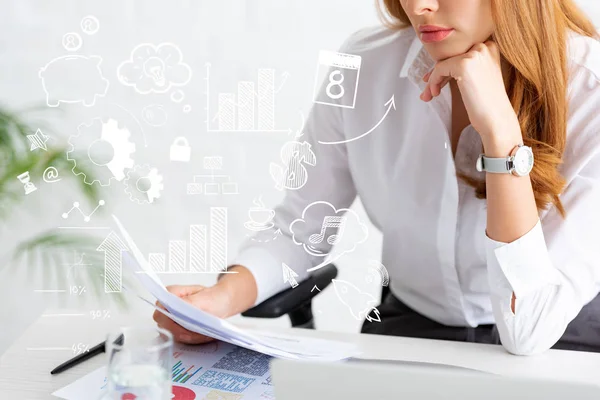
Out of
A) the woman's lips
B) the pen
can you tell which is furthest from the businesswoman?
the pen

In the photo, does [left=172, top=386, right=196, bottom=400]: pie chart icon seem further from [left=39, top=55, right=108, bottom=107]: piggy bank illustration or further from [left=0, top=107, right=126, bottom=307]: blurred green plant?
[left=39, top=55, right=108, bottom=107]: piggy bank illustration

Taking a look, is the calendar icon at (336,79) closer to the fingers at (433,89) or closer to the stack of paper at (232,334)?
the fingers at (433,89)

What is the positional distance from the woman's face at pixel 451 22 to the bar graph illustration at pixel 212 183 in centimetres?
37

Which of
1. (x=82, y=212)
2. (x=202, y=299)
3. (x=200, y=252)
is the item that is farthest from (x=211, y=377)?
(x=82, y=212)

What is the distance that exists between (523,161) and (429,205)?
0.55 ft

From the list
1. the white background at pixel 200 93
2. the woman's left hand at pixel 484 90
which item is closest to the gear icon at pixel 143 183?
the white background at pixel 200 93

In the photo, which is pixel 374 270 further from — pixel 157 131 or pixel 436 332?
pixel 157 131

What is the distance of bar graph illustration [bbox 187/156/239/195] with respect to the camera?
1.12m

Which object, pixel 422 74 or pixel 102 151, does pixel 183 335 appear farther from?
pixel 422 74

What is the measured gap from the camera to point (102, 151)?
44.8 inches

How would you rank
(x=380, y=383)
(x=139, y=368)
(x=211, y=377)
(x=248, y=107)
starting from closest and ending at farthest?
(x=380, y=383)
(x=139, y=368)
(x=211, y=377)
(x=248, y=107)

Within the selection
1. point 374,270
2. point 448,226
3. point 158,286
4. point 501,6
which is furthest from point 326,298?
point 501,6

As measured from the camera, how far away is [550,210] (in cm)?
102

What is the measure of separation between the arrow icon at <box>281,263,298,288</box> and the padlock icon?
24 cm
